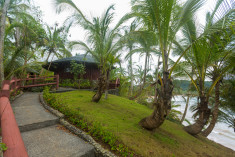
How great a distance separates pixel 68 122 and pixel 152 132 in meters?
2.74

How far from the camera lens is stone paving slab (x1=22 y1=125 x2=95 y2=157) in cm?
212

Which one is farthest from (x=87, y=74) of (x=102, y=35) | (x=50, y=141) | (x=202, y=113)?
(x=202, y=113)

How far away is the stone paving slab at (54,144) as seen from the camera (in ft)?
6.95

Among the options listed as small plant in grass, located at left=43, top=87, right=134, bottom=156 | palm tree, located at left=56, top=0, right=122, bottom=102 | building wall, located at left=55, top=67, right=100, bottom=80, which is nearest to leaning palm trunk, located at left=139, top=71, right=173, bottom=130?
small plant in grass, located at left=43, top=87, right=134, bottom=156

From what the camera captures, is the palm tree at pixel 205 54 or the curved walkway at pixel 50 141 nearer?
the curved walkway at pixel 50 141

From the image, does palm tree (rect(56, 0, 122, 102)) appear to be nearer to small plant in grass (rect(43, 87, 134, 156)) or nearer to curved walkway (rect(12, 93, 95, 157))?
small plant in grass (rect(43, 87, 134, 156))

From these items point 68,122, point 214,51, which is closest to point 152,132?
point 68,122

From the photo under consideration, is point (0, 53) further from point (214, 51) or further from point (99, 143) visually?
point (214, 51)

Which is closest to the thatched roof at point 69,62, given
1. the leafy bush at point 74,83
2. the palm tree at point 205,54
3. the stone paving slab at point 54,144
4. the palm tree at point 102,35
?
the leafy bush at point 74,83

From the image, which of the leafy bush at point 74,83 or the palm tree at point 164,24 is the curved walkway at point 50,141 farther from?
the leafy bush at point 74,83

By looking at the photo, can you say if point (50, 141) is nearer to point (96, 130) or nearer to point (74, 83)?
point (96, 130)

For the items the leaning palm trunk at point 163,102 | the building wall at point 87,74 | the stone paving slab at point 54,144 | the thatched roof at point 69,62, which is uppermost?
the thatched roof at point 69,62

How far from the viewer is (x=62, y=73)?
1277cm

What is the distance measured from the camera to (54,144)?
2.36 meters
